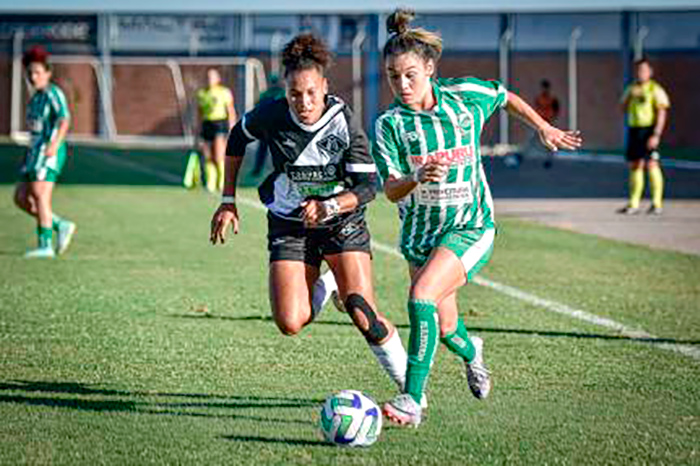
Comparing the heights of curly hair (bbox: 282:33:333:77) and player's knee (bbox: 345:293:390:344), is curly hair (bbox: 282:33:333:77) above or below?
above

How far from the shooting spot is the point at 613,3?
4281 cm

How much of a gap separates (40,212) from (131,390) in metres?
7.55

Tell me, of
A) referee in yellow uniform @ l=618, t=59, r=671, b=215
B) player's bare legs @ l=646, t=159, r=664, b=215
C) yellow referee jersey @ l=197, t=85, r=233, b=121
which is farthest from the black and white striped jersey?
yellow referee jersey @ l=197, t=85, r=233, b=121

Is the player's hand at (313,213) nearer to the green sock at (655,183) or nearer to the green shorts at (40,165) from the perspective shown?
the green shorts at (40,165)

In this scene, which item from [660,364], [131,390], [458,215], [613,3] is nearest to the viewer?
[458,215]

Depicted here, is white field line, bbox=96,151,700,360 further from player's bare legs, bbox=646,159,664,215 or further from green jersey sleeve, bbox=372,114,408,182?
player's bare legs, bbox=646,159,664,215

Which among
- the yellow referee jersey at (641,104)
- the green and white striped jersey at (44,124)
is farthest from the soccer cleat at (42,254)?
the yellow referee jersey at (641,104)

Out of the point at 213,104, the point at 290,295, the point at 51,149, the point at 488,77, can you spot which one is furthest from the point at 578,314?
the point at 488,77

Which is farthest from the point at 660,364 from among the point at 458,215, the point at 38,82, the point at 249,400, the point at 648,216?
the point at 648,216

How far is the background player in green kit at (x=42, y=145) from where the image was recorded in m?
14.7

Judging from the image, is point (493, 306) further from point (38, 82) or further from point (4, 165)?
point (4, 165)

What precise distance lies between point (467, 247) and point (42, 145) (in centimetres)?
845

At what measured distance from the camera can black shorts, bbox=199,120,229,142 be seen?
1054 inches

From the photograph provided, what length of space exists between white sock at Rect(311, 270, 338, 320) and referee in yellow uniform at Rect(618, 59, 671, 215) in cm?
1316
